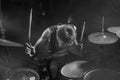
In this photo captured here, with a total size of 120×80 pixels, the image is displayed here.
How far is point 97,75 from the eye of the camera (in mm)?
4348

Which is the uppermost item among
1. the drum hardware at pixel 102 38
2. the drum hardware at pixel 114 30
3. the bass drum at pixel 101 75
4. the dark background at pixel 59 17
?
the dark background at pixel 59 17

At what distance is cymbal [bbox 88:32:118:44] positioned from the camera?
15.3 ft

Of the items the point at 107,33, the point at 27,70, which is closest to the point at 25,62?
the point at 27,70

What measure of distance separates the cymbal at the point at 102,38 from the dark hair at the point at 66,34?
341 millimetres

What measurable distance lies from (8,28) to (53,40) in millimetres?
789

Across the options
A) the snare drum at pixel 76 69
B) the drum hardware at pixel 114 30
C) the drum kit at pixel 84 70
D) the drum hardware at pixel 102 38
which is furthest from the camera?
the drum hardware at pixel 114 30

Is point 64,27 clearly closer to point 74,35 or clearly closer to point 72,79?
point 74,35

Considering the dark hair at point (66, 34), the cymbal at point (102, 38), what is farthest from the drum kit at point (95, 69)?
the dark hair at point (66, 34)

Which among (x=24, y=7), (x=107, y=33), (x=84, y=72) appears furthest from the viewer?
(x=107, y=33)

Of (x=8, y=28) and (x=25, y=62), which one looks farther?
(x=25, y=62)

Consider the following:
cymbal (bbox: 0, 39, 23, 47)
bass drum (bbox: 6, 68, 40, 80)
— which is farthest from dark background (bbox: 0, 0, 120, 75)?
bass drum (bbox: 6, 68, 40, 80)

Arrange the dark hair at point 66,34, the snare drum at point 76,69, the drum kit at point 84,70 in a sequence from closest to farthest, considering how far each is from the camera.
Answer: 1. the drum kit at point 84,70
2. the snare drum at point 76,69
3. the dark hair at point 66,34

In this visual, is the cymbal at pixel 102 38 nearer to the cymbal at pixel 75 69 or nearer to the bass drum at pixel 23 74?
the cymbal at pixel 75 69

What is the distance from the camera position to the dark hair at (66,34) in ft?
14.9
